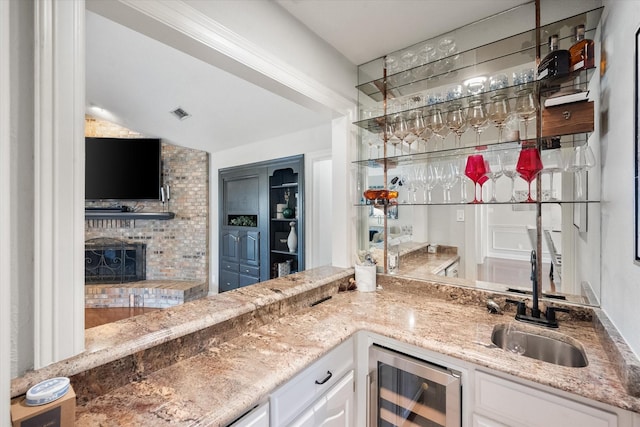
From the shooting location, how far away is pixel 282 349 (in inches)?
44.9

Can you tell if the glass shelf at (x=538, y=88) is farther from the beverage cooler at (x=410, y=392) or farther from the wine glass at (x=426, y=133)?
the beverage cooler at (x=410, y=392)

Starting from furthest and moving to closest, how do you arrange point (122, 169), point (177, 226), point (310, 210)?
point (177, 226), point (122, 169), point (310, 210)

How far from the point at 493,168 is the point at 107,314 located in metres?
5.50

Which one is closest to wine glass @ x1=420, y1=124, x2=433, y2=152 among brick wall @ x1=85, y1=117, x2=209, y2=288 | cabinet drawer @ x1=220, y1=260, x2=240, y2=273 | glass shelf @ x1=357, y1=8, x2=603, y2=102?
glass shelf @ x1=357, y1=8, x2=603, y2=102

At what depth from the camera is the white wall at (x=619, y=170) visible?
924 millimetres

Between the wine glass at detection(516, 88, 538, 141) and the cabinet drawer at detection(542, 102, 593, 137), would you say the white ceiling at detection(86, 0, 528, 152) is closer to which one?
the wine glass at detection(516, 88, 538, 141)

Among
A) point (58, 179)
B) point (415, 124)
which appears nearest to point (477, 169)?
point (415, 124)

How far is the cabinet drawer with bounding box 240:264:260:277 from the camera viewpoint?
4059 millimetres

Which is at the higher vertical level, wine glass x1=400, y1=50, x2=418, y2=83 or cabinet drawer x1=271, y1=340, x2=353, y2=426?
wine glass x1=400, y1=50, x2=418, y2=83

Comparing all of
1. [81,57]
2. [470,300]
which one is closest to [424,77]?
[470,300]

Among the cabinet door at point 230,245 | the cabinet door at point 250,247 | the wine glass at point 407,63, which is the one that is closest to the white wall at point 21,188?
the wine glass at point 407,63

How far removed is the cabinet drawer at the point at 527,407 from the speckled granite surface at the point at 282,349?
0.06 meters

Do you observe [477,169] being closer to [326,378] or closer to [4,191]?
[326,378]

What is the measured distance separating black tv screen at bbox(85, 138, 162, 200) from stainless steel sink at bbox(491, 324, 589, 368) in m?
5.16
